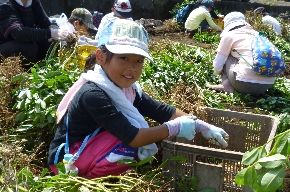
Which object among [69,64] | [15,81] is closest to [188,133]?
[15,81]

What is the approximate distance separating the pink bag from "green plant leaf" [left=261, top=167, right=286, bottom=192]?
1.09m

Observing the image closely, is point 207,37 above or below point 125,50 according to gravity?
below

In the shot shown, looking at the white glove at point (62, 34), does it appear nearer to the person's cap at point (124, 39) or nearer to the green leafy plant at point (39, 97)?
the green leafy plant at point (39, 97)

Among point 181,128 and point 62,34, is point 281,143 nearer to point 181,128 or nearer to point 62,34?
point 181,128

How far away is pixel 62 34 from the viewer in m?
4.48

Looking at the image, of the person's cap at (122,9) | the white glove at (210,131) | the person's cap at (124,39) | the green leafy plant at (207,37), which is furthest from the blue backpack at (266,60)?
the green leafy plant at (207,37)

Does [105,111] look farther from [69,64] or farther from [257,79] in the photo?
[257,79]

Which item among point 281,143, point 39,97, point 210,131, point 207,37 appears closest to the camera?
point 281,143

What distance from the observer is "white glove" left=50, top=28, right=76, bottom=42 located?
4.37 meters

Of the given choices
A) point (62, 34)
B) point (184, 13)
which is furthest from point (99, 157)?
point (184, 13)

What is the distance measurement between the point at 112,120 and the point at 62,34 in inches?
90.4

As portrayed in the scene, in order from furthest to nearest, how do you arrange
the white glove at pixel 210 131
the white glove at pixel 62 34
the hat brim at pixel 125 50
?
the white glove at pixel 62 34, the white glove at pixel 210 131, the hat brim at pixel 125 50

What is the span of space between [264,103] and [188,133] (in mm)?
2521

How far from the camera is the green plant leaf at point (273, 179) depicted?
153 centimetres
